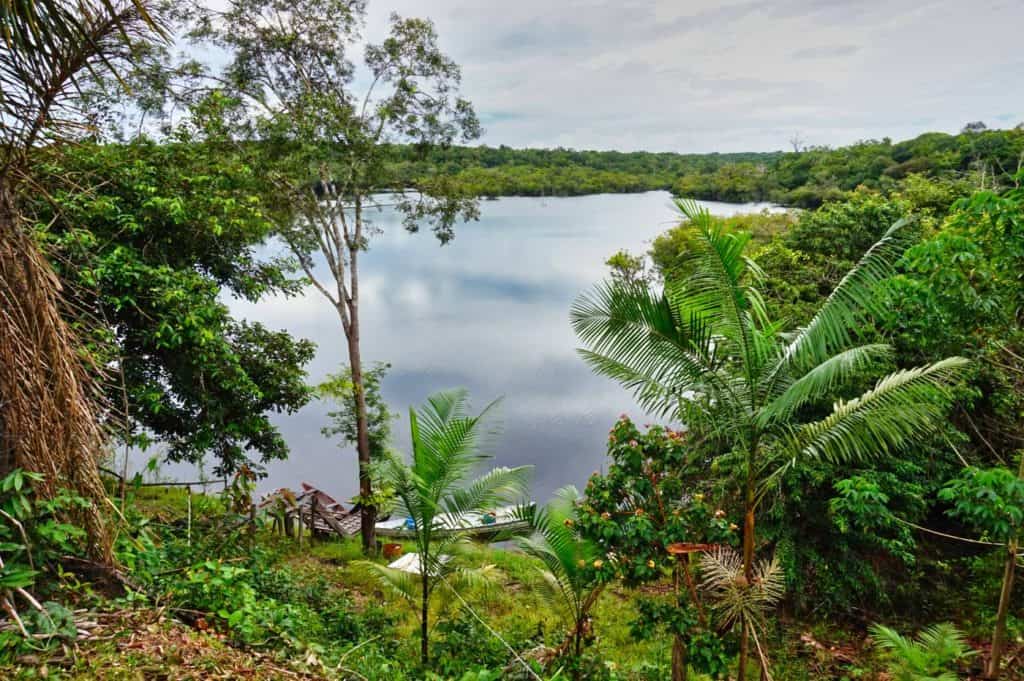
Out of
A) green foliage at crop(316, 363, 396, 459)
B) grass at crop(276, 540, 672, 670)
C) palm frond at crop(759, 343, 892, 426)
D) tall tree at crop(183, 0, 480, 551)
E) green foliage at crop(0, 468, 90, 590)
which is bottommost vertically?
grass at crop(276, 540, 672, 670)

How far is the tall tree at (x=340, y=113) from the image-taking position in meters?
10.4

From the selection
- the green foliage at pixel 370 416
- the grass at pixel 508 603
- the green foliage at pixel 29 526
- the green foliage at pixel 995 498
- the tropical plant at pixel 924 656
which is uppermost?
the green foliage at pixel 29 526

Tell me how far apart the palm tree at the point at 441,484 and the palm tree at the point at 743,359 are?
→ 1607mm

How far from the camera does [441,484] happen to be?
5707 millimetres

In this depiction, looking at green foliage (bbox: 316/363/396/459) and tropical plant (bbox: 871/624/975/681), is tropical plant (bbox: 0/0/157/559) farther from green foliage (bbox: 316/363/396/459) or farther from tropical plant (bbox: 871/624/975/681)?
green foliage (bbox: 316/363/396/459)

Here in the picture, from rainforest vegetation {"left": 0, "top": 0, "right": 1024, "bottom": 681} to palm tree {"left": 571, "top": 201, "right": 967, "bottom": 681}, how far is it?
1.2 inches

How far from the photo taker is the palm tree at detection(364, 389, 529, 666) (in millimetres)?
5648

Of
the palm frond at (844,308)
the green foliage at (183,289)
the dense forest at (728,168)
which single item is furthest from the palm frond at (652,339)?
the dense forest at (728,168)

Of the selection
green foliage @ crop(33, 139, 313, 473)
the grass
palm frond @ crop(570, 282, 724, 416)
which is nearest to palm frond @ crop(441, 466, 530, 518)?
the grass

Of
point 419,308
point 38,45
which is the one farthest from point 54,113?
point 419,308

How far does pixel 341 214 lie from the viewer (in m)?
11.4

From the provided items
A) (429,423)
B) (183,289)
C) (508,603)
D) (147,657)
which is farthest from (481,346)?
(147,657)

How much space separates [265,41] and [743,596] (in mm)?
11578

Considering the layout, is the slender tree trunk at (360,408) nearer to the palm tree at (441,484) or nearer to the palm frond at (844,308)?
the palm tree at (441,484)
